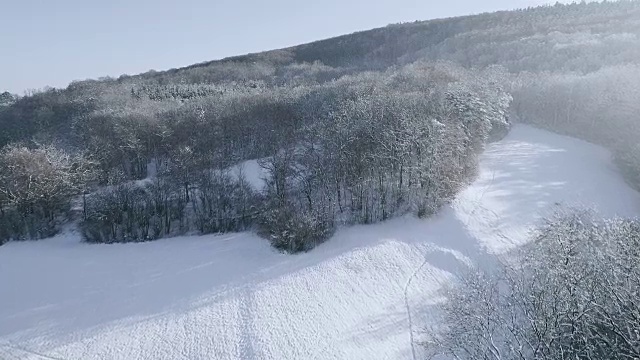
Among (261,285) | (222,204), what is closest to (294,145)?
(222,204)

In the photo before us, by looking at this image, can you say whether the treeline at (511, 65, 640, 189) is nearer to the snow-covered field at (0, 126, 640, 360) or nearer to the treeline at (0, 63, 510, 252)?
the snow-covered field at (0, 126, 640, 360)

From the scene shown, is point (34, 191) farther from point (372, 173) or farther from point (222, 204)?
point (372, 173)

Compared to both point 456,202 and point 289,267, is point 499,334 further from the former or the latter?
point 456,202

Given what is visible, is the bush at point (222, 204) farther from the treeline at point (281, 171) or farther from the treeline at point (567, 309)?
the treeline at point (567, 309)

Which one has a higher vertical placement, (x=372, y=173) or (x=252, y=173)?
(x=372, y=173)

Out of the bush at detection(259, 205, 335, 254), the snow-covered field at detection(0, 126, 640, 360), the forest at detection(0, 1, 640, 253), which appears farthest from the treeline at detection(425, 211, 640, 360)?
the forest at detection(0, 1, 640, 253)

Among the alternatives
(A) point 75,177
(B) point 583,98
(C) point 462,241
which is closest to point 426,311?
(C) point 462,241
